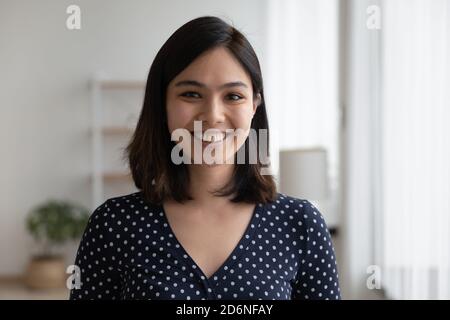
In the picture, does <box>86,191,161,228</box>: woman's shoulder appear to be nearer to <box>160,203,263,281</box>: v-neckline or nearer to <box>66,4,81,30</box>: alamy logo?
<box>160,203,263,281</box>: v-neckline

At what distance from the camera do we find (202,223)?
0.85 metres

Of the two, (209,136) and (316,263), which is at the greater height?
(209,136)

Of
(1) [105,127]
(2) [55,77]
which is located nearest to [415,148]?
(1) [105,127]

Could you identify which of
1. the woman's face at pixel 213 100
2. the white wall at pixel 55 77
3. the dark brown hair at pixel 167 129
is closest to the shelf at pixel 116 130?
the white wall at pixel 55 77

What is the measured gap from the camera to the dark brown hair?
2.52ft

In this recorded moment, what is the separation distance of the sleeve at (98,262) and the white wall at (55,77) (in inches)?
151

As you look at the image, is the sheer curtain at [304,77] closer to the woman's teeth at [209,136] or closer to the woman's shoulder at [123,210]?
the woman's shoulder at [123,210]

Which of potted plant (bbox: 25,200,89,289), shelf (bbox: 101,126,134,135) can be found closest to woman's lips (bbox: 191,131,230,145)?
potted plant (bbox: 25,200,89,289)

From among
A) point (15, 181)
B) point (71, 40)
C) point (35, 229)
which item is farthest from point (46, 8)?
point (35, 229)

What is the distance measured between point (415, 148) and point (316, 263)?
1315 millimetres

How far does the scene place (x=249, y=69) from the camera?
2.56 feet

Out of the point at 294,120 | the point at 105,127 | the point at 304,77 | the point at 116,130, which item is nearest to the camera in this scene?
the point at 304,77

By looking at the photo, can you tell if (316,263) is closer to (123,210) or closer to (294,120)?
(123,210)

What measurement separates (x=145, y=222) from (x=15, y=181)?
4.00m
